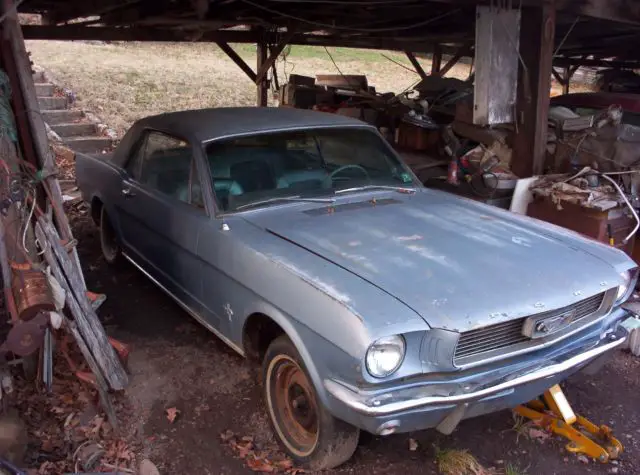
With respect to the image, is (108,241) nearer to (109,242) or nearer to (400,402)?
(109,242)

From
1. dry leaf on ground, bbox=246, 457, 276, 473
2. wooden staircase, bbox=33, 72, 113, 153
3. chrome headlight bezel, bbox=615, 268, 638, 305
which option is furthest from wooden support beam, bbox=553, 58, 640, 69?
dry leaf on ground, bbox=246, 457, 276, 473

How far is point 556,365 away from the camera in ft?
8.71

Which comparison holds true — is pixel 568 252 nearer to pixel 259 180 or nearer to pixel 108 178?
pixel 259 180

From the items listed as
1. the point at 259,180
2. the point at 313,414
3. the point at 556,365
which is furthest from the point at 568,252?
the point at 259,180

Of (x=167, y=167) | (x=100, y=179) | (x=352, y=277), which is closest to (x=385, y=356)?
(x=352, y=277)

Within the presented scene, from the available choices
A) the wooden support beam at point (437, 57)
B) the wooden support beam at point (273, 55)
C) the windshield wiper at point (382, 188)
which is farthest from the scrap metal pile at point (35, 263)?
the wooden support beam at point (437, 57)

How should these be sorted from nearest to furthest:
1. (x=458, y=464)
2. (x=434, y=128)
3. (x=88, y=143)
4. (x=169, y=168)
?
(x=458, y=464) < (x=169, y=168) < (x=434, y=128) < (x=88, y=143)

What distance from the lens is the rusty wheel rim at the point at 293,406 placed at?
9.28ft

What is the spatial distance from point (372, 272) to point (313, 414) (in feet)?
2.45

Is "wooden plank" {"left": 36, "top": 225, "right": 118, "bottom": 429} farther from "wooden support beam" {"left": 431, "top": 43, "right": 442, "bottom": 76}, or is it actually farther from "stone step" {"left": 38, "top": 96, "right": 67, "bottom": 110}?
"wooden support beam" {"left": 431, "top": 43, "right": 442, "bottom": 76}

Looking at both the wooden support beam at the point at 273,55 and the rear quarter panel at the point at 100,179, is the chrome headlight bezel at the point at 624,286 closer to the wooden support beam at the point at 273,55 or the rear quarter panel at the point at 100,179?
the rear quarter panel at the point at 100,179

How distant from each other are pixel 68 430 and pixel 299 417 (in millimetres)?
1215

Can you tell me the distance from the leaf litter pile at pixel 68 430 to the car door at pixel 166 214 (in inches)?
31.7

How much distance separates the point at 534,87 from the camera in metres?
5.46
